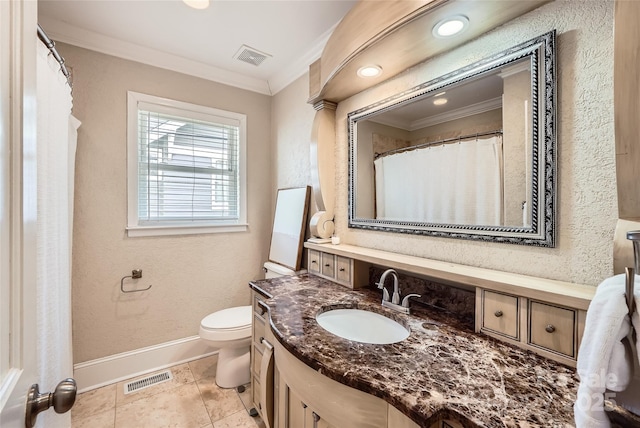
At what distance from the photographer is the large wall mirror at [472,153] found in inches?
39.8

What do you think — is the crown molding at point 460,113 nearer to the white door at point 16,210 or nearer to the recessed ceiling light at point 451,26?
the recessed ceiling light at point 451,26

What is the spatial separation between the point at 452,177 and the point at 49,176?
183 centimetres

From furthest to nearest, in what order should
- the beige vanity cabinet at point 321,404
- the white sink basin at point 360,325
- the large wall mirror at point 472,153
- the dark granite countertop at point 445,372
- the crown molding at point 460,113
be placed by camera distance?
1. the white sink basin at point 360,325
2. the crown molding at point 460,113
3. the large wall mirror at point 472,153
4. the beige vanity cabinet at point 321,404
5. the dark granite countertop at point 445,372

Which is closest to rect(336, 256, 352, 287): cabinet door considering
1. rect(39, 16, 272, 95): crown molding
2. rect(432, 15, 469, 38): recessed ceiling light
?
rect(432, 15, 469, 38): recessed ceiling light

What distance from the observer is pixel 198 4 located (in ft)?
5.46

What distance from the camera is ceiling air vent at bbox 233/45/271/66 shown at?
2.16 meters

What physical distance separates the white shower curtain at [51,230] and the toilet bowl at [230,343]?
0.79 meters

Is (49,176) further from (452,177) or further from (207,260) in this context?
(452,177)

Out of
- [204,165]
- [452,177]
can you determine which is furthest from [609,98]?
[204,165]

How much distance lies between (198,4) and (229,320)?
7.11ft

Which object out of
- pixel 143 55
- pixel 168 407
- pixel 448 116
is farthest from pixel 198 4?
pixel 168 407

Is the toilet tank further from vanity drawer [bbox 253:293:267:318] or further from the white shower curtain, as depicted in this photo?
the white shower curtain

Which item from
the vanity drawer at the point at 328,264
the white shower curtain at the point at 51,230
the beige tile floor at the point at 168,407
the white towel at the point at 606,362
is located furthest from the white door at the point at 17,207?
the beige tile floor at the point at 168,407

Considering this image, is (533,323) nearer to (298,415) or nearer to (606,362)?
(606,362)
